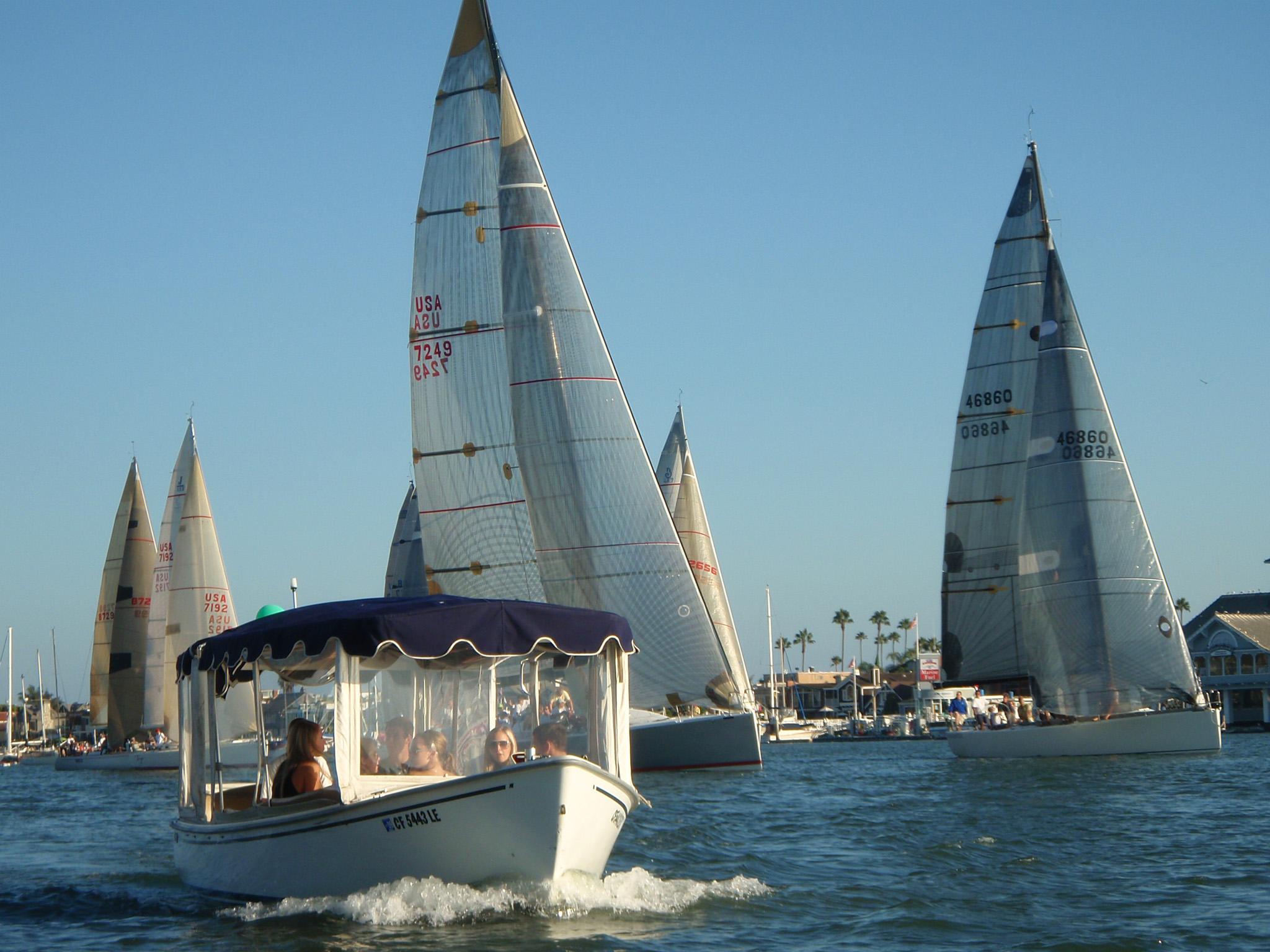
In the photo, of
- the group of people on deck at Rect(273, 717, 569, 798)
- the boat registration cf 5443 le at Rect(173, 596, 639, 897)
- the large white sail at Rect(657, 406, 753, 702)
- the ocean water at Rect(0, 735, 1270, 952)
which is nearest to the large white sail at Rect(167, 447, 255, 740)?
the large white sail at Rect(657, 406, 753, 702)

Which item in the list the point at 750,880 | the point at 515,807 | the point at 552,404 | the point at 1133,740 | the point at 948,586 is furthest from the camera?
the point at 948,586

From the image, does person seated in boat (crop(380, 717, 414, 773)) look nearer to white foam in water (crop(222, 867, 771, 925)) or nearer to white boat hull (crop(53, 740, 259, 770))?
white foam in water (crop(222, 867, 771, 925))

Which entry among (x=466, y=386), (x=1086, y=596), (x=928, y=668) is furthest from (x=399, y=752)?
(x=928, y=668)

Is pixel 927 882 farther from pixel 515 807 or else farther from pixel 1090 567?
pixel 1090 567

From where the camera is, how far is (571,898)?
42.6 ft

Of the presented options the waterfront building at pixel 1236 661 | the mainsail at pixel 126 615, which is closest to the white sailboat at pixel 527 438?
the mainsail at pixel 126 615

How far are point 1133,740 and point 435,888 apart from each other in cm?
2742

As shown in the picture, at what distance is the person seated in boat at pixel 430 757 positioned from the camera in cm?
1400

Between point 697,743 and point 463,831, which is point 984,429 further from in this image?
point 463,831

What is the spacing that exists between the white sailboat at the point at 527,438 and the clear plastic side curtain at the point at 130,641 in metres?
30.0

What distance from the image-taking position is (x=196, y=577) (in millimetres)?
51406

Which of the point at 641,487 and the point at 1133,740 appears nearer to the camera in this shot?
the point at 641,487

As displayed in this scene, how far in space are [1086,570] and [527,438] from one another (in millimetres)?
15327

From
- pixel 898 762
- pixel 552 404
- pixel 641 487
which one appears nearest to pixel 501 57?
pixel 552 404
